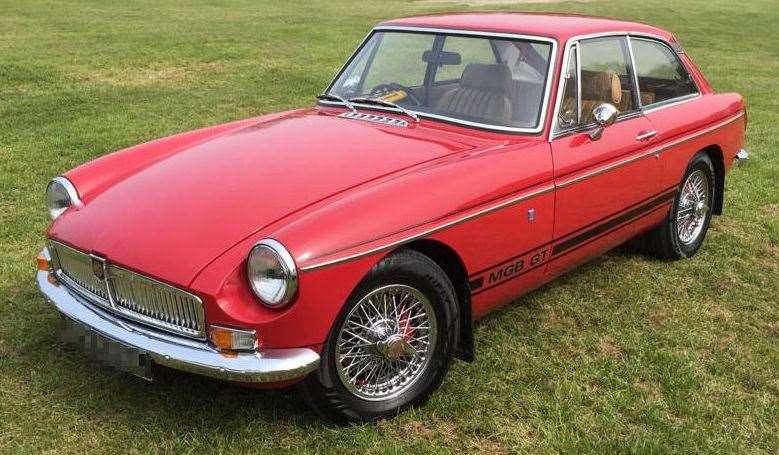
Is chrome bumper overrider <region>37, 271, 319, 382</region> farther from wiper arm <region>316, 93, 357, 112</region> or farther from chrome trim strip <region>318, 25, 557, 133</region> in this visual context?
wiper arm <region>316, 93, 357, 112</region>

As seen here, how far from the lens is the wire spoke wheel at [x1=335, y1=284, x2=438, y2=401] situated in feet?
9.64

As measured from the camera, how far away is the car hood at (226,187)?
282 cm

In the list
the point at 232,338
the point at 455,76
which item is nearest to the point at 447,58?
the point at 455,76

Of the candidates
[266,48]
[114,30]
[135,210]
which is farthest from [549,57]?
[114,30]

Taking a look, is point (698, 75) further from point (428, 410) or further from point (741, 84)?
point (741, 84)

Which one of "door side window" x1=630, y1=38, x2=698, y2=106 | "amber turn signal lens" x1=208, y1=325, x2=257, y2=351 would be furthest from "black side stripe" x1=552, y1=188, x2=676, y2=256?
"amber turn signal lens" x1=208, y1=325, x2=257, y2=351

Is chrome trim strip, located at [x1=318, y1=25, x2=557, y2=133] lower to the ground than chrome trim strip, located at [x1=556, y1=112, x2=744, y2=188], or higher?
higher

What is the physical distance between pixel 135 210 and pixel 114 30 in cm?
1474

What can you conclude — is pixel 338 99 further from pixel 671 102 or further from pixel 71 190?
pixel 671 102

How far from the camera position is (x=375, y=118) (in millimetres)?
3992

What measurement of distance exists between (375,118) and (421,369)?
4.81 ft

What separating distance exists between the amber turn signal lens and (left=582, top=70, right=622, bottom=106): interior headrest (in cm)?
237

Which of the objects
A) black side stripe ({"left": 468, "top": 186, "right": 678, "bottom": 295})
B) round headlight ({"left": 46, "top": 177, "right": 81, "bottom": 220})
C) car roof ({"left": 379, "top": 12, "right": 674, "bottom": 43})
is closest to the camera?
black side stripe ({"left": 468, "top": 186, "right": 678, "bottom": 295})

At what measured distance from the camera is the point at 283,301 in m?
2.63
